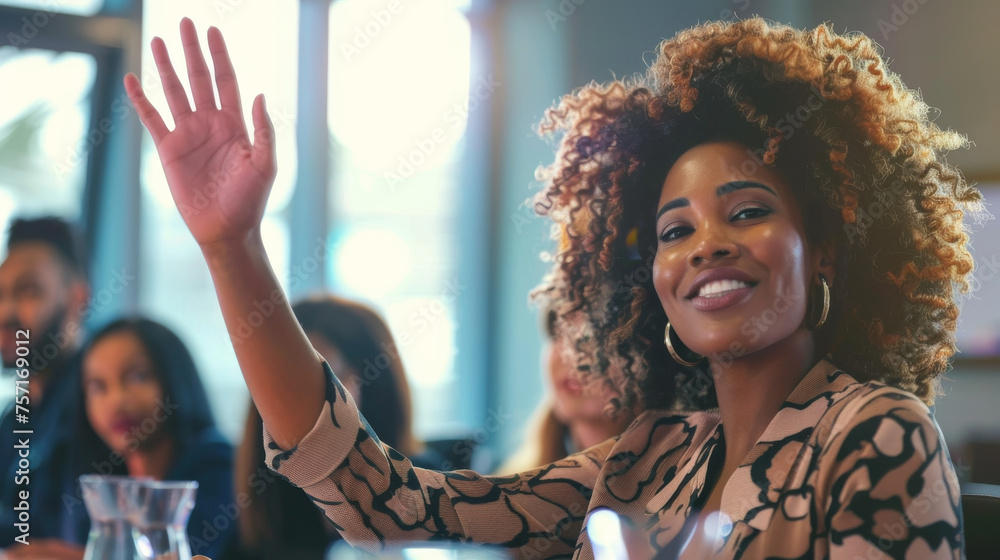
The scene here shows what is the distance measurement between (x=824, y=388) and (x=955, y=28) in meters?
3.01

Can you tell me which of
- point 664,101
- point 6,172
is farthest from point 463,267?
point 664,101

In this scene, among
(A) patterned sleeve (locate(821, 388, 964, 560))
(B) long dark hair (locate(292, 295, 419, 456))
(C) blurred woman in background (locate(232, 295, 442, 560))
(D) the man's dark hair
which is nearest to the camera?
(A) patterned sleeve (locate(821, 388, 964, 560))

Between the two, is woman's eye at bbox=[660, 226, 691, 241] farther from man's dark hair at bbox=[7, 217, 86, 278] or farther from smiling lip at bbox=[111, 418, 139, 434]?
man's dark hair at bbox=[7, 217, 86, 278]

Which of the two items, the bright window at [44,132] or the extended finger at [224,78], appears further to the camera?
the bright window at [44,132]

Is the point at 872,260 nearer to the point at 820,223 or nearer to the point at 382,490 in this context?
the point at 820,223

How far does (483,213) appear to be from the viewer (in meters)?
5.13

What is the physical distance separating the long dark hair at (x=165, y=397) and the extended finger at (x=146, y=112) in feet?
4.49

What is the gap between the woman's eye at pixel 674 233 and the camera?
1.28 meters

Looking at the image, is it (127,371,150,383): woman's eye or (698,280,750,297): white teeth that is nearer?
(698,280,750,297): white teeth

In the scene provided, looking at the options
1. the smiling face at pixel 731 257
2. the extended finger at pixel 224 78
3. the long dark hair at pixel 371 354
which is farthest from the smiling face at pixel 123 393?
the smiling face at pixel 731 257

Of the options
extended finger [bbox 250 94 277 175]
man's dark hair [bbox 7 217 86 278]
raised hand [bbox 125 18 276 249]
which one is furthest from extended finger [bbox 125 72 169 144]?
man's dark hair [bbox 7 217 86 278]

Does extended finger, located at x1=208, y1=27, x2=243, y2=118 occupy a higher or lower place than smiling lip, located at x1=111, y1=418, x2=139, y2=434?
higher

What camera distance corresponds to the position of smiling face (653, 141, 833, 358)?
46.1 inches

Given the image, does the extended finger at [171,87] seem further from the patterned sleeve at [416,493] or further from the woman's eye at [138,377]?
the woman's eye at [138,377]
